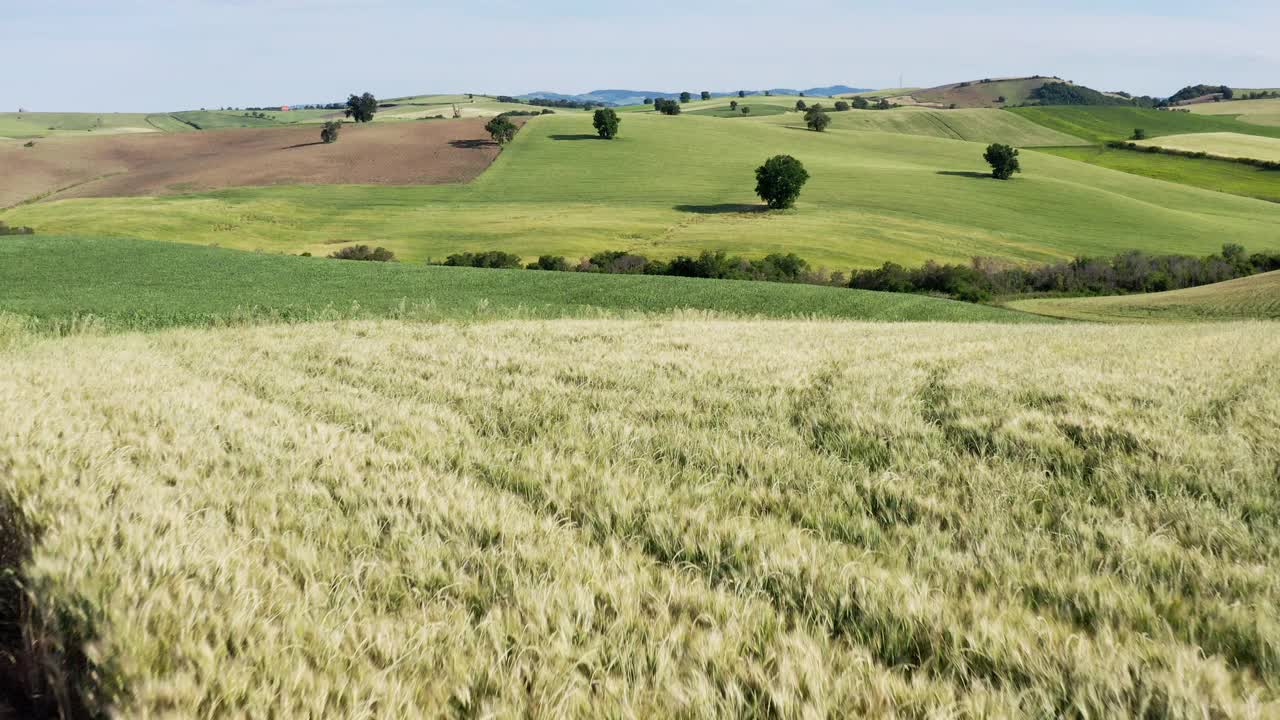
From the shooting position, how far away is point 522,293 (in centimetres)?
3039

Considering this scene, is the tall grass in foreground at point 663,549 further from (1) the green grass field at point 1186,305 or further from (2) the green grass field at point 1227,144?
(2) the green grass field at point 1227,144

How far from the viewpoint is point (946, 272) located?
47656mm

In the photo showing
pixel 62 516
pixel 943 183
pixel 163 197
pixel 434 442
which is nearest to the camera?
pixel 62 516

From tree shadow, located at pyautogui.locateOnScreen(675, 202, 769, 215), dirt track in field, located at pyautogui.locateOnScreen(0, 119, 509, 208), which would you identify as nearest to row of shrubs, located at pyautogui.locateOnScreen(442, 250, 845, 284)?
tree shadow, located at pyautogui.locateOnScreen(675, 202, 769, 215)

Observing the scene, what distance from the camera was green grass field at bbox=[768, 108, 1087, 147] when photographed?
441 feet

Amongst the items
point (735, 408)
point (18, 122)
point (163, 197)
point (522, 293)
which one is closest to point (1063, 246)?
point (522, 293)

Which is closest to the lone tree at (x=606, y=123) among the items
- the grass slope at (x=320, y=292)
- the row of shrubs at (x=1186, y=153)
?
the grass slope at (x=320, y=292)

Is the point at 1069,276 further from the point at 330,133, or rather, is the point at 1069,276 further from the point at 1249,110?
the point at 1249,110

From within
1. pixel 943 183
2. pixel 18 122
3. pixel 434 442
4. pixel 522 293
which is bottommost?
pixel 522 293

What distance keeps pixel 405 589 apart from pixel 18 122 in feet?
780

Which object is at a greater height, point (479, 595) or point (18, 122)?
point (18, 122)

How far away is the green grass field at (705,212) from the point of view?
58.5 metres

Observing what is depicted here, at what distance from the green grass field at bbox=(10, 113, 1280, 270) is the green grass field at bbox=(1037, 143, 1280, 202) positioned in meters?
11.8

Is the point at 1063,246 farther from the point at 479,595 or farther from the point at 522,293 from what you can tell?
the point at 479,595
